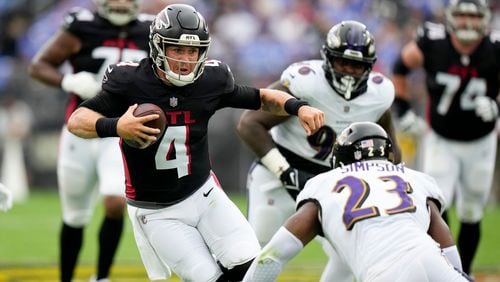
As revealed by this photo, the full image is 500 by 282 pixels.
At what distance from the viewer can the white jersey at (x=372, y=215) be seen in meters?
4.30

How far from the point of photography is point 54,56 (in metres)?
7.14

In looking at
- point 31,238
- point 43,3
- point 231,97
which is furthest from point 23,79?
point 231,97

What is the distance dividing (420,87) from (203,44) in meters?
9.61

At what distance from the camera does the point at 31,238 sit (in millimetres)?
10609

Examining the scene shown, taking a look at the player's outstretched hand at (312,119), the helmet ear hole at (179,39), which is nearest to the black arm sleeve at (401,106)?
the player's outstretched hand at (312,119)

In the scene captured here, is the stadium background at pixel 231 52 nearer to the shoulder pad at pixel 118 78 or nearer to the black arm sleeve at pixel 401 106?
the black arm sleeve at pixel 401 106

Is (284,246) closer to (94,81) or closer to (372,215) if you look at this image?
(372,215)

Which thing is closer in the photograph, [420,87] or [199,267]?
[199,267]

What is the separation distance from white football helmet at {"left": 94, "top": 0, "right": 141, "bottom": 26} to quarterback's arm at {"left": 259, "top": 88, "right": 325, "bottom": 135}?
6.36 feet

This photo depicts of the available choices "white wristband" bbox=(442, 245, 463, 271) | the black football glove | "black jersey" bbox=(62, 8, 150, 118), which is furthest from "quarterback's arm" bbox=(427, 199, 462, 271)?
"black jersey" bbox=(62, 8, 150, 118)

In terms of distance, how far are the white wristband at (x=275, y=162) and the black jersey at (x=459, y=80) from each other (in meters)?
2.13

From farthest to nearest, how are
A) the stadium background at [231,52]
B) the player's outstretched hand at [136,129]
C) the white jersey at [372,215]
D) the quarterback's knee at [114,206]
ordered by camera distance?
the stadium background at [231,52], the quarterback's knee at [114,206], the player's outstretched hand at [136,129], the white jersey at [372,215]

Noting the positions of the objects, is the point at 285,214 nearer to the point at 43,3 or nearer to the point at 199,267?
the point at 199,267

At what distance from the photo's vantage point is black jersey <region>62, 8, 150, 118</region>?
23.2 feet
